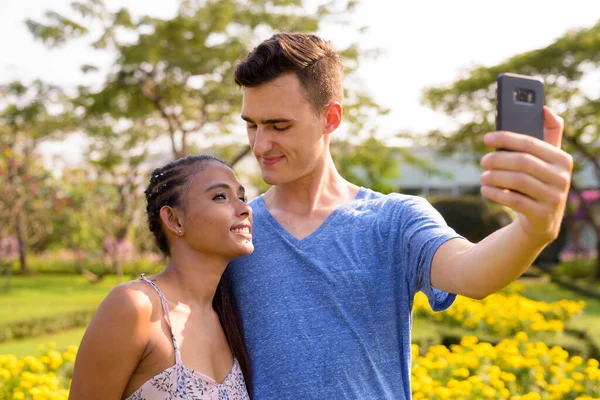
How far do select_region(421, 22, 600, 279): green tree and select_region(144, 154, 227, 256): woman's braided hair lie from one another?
13.6m

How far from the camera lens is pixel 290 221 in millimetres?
2039

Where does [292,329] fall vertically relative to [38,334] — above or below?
above

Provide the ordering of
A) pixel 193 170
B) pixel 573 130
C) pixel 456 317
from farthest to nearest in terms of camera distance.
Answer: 1. pixel 573 130
2. pixel 456 317
3. pixel 193 170

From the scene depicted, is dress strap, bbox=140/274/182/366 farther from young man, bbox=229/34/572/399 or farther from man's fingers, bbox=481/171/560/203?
man's fingers, bbox=481/171/560/203

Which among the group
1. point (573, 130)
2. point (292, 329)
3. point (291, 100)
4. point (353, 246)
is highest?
point (291, 100)

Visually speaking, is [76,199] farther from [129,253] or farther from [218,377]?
[218,377]

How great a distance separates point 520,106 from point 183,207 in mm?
1054

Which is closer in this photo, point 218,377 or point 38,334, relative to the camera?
point 218,377

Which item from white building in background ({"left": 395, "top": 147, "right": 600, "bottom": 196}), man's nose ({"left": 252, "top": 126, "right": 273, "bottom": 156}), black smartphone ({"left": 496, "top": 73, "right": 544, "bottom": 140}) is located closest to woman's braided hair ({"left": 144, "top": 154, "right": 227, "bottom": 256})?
man's nose ({"left": 252, "top": 126, "right": 273, "bottom": 156})

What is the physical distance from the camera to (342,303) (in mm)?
1810

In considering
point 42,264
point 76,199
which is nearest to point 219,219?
point 76,199

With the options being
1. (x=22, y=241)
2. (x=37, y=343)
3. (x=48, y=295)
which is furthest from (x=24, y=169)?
(x=37, y=343)

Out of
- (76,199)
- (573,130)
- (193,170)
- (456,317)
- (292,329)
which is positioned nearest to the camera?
(292,329)

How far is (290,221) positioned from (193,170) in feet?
1.08
